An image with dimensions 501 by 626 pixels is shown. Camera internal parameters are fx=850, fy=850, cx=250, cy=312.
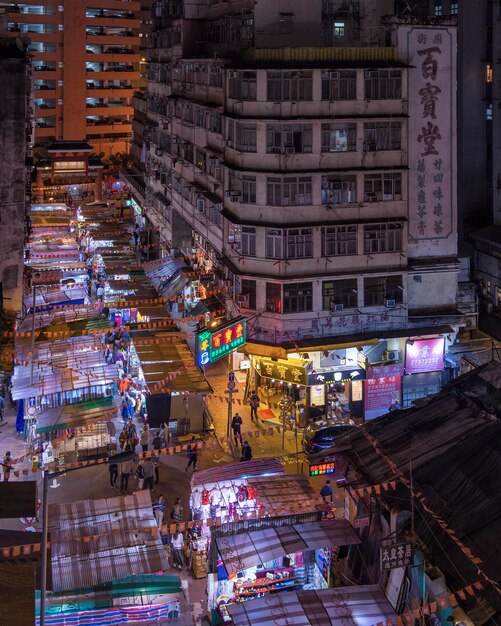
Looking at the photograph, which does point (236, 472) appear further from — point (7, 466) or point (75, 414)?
point (75, 414)

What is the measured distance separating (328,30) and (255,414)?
1956cm

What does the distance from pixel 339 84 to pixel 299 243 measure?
721 centimetres

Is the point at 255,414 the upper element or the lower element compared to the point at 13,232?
lower

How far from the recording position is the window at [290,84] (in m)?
37.3

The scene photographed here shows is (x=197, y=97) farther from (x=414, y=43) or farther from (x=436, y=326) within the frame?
(x=436, y=326)

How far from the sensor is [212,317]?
43531 millimetres

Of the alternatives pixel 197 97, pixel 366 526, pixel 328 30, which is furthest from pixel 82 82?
pixel 366 526

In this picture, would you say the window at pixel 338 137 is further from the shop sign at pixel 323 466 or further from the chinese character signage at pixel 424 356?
the shop sign at pixel 323 466

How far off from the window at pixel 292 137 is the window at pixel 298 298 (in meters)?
5.98

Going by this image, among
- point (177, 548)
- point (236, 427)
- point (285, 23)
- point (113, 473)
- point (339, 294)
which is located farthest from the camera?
point (285, 23)

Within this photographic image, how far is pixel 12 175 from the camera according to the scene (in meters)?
45.3

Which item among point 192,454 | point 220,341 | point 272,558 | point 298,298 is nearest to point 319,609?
point 272,558

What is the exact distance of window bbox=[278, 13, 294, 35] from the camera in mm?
41969

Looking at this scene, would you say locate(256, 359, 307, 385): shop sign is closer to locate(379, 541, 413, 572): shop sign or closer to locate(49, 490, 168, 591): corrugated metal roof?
locate(49, 490, 168, 591): corrugated metal roof
